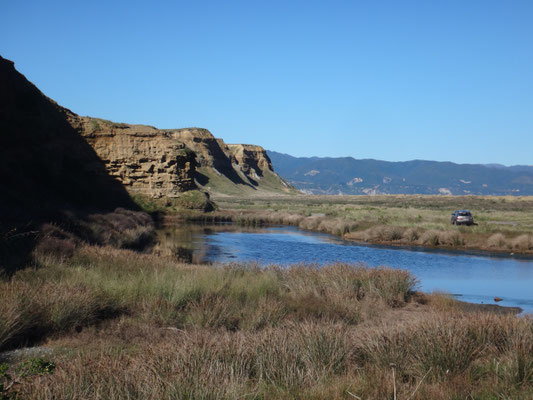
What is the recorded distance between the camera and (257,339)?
6418 mm

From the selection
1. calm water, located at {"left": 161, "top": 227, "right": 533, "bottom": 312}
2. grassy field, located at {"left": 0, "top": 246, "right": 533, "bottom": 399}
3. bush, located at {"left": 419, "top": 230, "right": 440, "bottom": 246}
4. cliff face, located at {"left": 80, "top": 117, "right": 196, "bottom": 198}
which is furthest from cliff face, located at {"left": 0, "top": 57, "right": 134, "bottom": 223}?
bush, located at {"left": 419, "top": 230, "right": 440, "bottom": 246}

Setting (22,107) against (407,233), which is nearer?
(22,107)

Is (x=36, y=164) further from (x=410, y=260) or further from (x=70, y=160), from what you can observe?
(x=410, y=260)

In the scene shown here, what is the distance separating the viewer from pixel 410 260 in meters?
25.4

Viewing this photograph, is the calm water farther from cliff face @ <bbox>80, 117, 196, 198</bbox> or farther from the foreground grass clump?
cliff face @ <bbox>80, 117, 196, 198</bbox>

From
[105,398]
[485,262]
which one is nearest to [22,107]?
[485,262]

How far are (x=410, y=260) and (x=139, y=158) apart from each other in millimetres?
32554

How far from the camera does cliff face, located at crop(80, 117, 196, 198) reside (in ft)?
162

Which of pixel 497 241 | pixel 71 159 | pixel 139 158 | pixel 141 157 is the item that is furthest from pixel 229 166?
pixel 497 241

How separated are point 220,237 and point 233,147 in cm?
13059

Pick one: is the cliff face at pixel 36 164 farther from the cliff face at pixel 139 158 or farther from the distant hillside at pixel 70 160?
the cliff face at pixel 139 158

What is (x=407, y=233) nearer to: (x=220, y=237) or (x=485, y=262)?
(x=485, y=262)

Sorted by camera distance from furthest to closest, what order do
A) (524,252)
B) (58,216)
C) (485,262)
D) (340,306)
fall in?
(524,252), (485,262), (58,216), (340,306)

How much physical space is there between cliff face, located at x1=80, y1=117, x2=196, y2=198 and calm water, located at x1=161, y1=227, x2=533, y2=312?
617 inches
